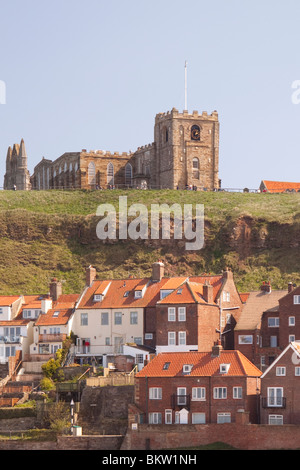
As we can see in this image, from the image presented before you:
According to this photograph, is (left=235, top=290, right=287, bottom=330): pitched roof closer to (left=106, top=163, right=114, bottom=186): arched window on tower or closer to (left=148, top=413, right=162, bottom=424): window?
(left=148, top=413, right=162, bottom=424): window

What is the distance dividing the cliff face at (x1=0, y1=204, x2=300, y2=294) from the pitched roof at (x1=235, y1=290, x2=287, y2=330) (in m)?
21.6

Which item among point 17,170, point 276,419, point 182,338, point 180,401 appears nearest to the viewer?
point 276,419

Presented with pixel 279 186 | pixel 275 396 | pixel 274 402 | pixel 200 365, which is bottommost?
pixel 274 402

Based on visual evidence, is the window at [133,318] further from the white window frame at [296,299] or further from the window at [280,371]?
the window at [280,371]

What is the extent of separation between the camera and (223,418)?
90438 millimetres

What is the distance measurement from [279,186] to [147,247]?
32.0 m

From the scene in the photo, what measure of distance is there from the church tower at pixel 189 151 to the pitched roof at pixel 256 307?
52709 millimetres

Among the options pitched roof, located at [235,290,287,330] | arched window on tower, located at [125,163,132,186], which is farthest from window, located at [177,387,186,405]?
arched window on tower, located at [125,163,132,186]

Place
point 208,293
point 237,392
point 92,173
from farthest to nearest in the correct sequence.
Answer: point 92,173, point 208,293, point 237,392

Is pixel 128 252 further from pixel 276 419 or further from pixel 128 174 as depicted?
pixel 276 419

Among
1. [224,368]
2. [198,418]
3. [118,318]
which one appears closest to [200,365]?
[224,368]

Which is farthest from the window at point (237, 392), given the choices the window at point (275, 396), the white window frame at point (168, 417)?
the white window frame at point (168, 417)

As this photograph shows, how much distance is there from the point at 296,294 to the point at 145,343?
13.7 meters

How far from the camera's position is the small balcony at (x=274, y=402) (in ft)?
294
